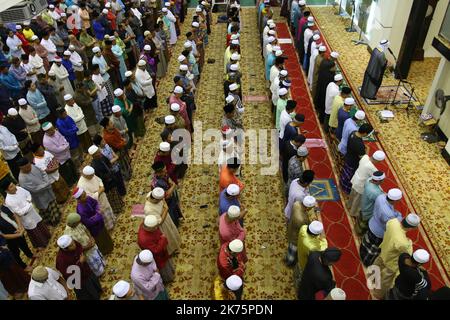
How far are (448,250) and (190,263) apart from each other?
11.4ft

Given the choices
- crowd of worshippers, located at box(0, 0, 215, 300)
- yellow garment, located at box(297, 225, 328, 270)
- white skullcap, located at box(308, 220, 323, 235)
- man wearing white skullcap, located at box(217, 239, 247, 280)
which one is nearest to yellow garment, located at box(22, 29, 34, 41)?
crowd of worshippers, located at box(0, 0, 215, 300)

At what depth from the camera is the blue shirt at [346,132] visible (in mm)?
5387

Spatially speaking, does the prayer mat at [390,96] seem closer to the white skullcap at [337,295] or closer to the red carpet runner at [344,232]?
the red carpet runner at [344,232]

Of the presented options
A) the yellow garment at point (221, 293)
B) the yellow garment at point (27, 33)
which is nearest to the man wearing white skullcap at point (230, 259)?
the yellow garment at point (221, 293)

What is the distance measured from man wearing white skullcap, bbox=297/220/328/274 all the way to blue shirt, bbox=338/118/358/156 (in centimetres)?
202

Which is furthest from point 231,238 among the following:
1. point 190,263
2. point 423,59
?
point 423,59

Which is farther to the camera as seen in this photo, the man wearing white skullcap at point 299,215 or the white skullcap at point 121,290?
the man wearing white skullcap at point 299,215

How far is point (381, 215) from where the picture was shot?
13.7ft

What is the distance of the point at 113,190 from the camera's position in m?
5.35

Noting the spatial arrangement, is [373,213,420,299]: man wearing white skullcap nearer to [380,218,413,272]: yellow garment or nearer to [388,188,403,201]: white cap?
[380,218,413,272]: yellow garment

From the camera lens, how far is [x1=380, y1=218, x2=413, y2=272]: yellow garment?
378cm

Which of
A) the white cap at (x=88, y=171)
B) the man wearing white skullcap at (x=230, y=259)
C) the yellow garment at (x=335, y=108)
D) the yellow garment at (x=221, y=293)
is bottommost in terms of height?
the yellow garment at (x=335, y=108)

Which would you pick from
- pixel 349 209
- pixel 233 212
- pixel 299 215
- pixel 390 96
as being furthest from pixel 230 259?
pixel 390 96

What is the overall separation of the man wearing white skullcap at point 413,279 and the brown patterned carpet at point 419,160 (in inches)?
60.5
